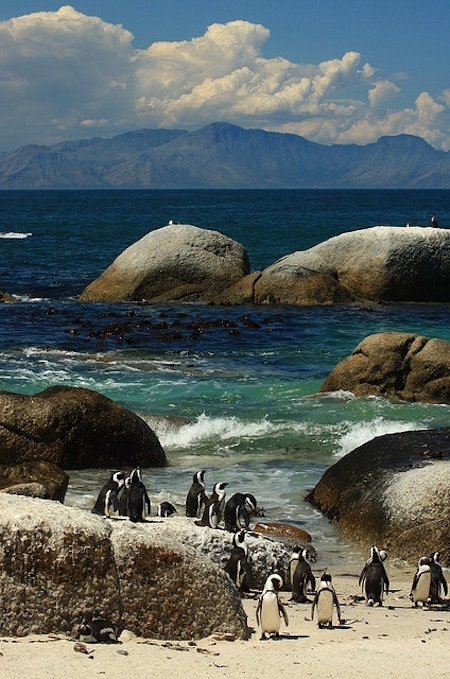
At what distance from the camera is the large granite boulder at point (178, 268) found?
38469 mm

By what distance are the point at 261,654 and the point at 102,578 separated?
1492 millimetres

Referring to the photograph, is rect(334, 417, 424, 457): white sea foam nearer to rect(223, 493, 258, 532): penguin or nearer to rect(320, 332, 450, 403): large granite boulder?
rect(320, 332, 450, 403): large granite boulder

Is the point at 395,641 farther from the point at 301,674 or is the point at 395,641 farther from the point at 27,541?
the point at 27,541

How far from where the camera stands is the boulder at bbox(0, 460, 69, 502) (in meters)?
13.0

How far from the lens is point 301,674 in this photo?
8.66m

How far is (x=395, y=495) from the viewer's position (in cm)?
1401

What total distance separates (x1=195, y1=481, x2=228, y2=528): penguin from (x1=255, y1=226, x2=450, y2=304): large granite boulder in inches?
965

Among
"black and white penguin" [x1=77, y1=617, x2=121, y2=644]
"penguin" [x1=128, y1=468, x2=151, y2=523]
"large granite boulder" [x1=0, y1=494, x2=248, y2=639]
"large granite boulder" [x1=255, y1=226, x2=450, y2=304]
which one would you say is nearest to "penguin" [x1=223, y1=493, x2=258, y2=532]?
"penguin" [x1=128, y1=468, x2=151, y2=523]

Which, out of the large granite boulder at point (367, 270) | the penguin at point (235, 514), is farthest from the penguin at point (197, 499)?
the large granite boulder at point (367, 270)

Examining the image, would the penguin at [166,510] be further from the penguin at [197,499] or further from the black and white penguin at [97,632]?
the black and white penguin at [97,632]

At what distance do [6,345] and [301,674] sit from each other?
22937mm

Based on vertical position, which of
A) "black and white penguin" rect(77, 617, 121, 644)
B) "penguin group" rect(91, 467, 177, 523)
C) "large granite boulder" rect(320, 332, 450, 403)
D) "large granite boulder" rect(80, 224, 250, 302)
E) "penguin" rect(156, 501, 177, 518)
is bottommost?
"black and white penguin" rect(77, 617, 121, 644)

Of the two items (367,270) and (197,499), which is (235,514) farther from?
(367,270)

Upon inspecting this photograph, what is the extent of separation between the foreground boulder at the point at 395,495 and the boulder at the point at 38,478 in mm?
3758
